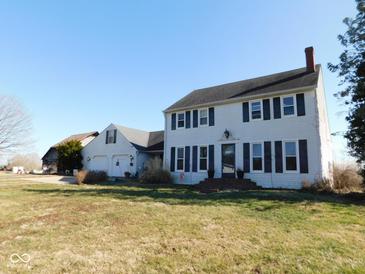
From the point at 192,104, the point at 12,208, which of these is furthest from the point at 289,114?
the point at 12,208

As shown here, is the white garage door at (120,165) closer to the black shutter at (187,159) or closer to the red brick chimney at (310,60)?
the black shutter at (187,159)

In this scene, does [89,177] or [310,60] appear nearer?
[310,60]

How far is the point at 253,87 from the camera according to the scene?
57.5ft

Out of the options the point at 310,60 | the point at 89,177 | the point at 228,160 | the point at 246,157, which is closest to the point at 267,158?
the point at 246,157

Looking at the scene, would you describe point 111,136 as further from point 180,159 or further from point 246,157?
point 246,157

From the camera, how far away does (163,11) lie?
1351 cm

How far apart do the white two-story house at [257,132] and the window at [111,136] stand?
7244mm

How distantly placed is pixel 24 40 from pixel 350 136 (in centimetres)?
1900

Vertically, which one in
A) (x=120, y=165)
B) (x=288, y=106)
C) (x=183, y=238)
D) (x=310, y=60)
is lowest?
(x=183, y=238)

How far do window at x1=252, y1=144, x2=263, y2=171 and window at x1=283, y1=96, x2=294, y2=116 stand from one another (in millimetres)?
2561

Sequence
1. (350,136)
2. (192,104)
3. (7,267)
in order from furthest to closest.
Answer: (192,104) < (350,136) < (7,267)

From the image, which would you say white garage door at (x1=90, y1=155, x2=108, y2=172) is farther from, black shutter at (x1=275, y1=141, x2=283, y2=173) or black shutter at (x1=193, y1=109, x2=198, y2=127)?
black shutter at (x1=275, y1=141, x2=283, y2=173)

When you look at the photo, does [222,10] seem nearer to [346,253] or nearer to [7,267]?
[346,253]

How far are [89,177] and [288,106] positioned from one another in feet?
48.3
